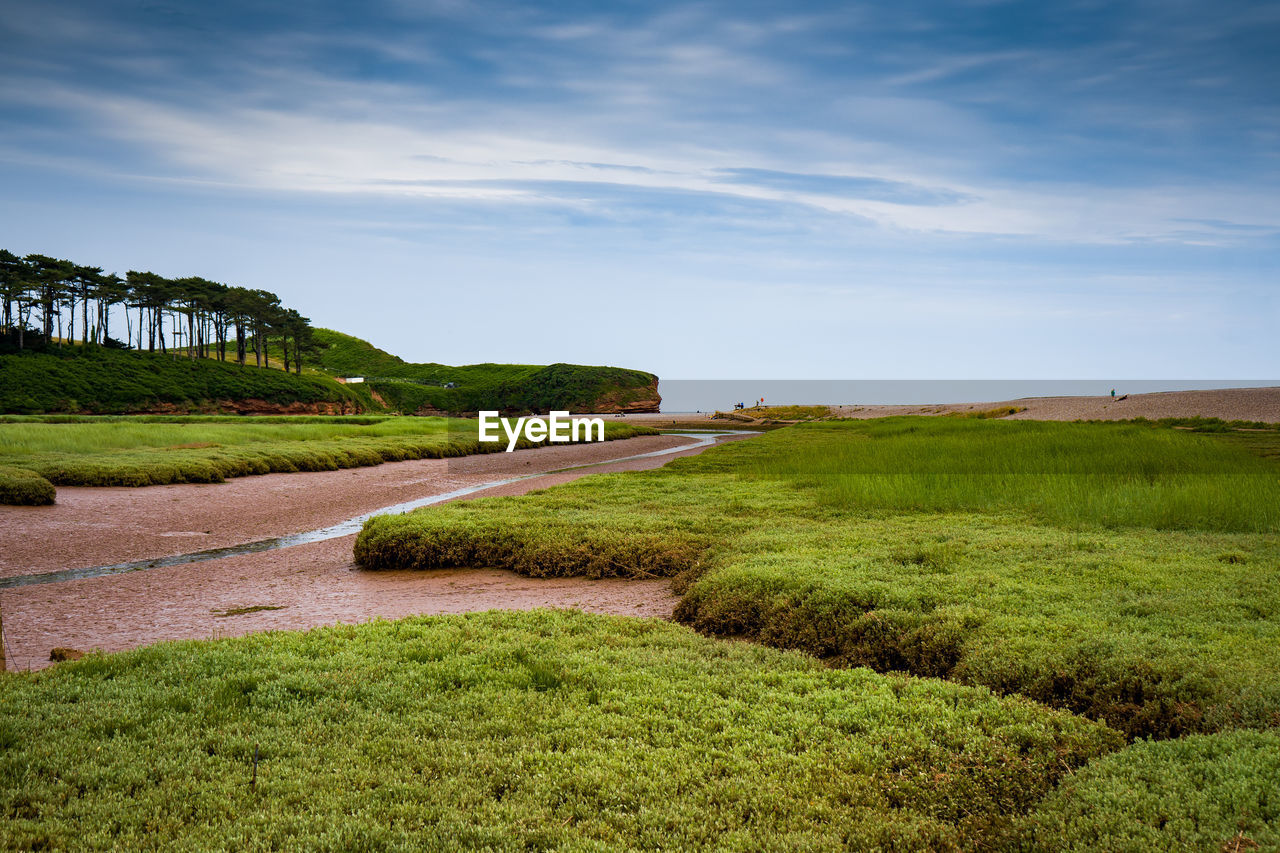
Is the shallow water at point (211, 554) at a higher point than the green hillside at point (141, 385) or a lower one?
lower

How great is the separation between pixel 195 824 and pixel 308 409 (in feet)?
341

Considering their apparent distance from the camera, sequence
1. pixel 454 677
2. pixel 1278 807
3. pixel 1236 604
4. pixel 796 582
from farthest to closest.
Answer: pixel 796 582
pixel 1236 604
pixel 454 677
pixel 1278 807

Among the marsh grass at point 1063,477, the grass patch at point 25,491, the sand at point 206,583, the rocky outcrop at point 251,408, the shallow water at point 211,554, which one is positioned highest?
the rocky outcrop at point 251,408

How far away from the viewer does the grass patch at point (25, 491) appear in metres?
23.0

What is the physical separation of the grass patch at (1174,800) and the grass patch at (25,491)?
28083 mm

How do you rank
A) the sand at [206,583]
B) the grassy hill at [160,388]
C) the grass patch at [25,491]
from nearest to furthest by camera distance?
the sand at [206,583] < the grass patch at [25,491] < the grassy hill at [160,388]

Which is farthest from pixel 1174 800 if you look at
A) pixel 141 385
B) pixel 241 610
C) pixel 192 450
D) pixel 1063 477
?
pixel 141 385

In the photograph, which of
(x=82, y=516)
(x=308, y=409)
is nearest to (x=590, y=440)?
(x=82, y=516)

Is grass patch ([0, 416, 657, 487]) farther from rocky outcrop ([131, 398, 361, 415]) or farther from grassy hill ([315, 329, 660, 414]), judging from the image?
grassy hill ([315, 329, 660, 414])

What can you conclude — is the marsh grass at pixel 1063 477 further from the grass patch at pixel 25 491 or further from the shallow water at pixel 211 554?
the grass patch at pixel 25 491

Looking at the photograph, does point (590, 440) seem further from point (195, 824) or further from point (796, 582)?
point (195, 824)

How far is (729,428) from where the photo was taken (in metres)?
87.3

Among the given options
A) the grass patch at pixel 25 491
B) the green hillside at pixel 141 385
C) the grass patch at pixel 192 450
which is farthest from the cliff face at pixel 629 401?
the grass patch at pixel 25 491

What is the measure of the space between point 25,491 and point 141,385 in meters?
70.1
